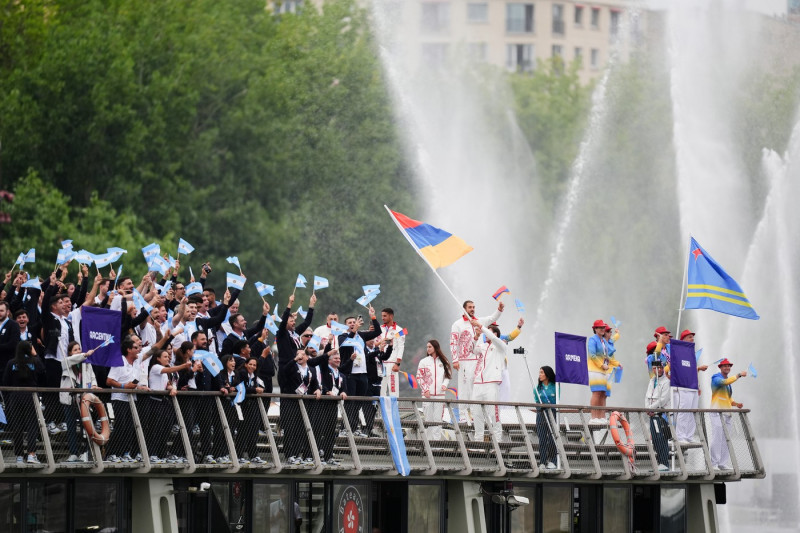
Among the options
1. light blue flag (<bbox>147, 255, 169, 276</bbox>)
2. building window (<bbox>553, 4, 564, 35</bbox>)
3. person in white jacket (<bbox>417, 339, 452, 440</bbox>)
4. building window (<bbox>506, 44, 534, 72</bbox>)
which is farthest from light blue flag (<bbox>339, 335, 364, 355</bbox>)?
building window (<bbox>553, 4, 564, 35</bbox>)

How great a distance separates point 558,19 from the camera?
13812cm

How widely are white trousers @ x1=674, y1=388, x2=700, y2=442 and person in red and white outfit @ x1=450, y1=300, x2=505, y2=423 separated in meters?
4.82

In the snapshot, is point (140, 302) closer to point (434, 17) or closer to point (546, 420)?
point (546, 420)

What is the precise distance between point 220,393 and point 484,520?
23.9ft

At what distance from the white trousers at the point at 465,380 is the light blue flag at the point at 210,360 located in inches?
285

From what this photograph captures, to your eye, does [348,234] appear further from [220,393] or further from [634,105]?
[220,393]

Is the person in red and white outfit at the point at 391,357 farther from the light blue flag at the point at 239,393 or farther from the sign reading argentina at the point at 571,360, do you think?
the light blue flag at the point at 239,393

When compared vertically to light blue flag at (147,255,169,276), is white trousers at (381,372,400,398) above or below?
below

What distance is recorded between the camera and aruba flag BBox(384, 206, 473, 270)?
3875 cm

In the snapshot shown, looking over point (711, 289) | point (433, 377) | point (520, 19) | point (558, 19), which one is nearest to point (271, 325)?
point (433, 377)

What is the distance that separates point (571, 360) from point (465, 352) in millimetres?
1891

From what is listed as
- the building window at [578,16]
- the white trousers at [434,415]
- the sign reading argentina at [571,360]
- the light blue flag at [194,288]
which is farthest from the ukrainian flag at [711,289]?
Answer: the building window at [578,16]

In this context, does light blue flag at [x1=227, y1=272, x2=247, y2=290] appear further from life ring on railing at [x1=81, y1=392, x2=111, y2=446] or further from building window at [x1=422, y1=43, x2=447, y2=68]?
building window at [x1=422, y1=43, x2=447, y2=68]

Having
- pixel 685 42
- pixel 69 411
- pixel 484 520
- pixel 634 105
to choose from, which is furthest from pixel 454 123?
pixel 69 411
